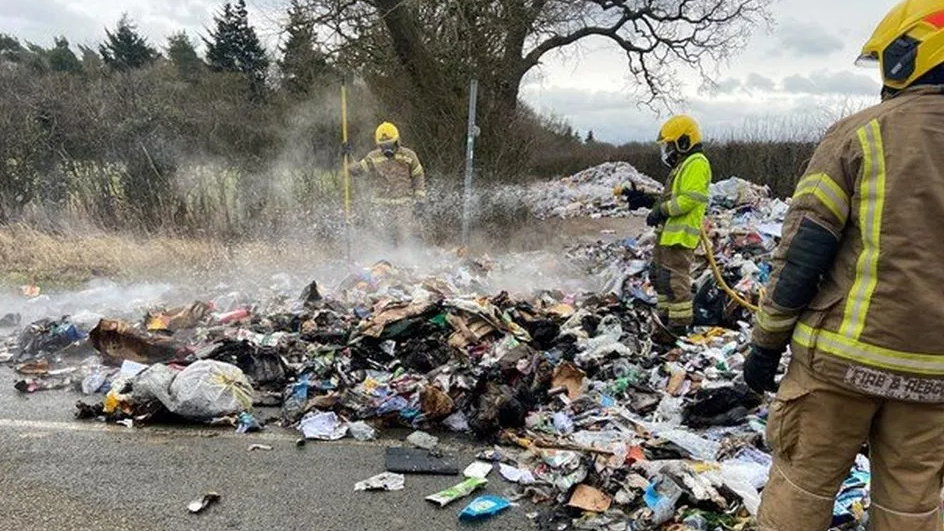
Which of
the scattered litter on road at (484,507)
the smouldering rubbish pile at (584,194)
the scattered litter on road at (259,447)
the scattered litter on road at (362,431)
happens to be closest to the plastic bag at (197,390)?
the scattered litter on road at (259,447)

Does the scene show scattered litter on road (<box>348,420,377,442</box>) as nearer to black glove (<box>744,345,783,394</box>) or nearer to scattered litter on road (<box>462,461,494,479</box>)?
scattered litter on road (<box>462,461,494,479</box>)

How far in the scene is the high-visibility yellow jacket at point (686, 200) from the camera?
18.0ft

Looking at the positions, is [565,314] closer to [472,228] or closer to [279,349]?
[279,349]

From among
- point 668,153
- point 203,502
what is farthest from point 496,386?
point 668,153

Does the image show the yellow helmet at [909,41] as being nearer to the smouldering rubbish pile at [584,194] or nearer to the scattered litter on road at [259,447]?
the scattered litter on road at [259,447]

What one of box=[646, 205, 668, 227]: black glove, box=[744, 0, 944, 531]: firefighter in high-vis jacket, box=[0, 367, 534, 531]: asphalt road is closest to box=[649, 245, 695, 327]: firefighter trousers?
box=[646, 205, 668, 227]: black glove

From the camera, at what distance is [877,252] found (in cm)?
189

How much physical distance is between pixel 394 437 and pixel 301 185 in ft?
24.2

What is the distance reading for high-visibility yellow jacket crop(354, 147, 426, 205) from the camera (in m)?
8.58

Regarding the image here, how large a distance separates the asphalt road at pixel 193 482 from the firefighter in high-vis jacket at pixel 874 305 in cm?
153

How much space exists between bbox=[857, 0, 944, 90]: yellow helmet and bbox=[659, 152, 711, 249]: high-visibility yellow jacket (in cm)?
353

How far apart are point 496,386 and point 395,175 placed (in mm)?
4918

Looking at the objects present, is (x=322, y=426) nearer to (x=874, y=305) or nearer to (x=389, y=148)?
(x=874, y=305)

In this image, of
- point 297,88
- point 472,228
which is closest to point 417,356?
point 472,228
